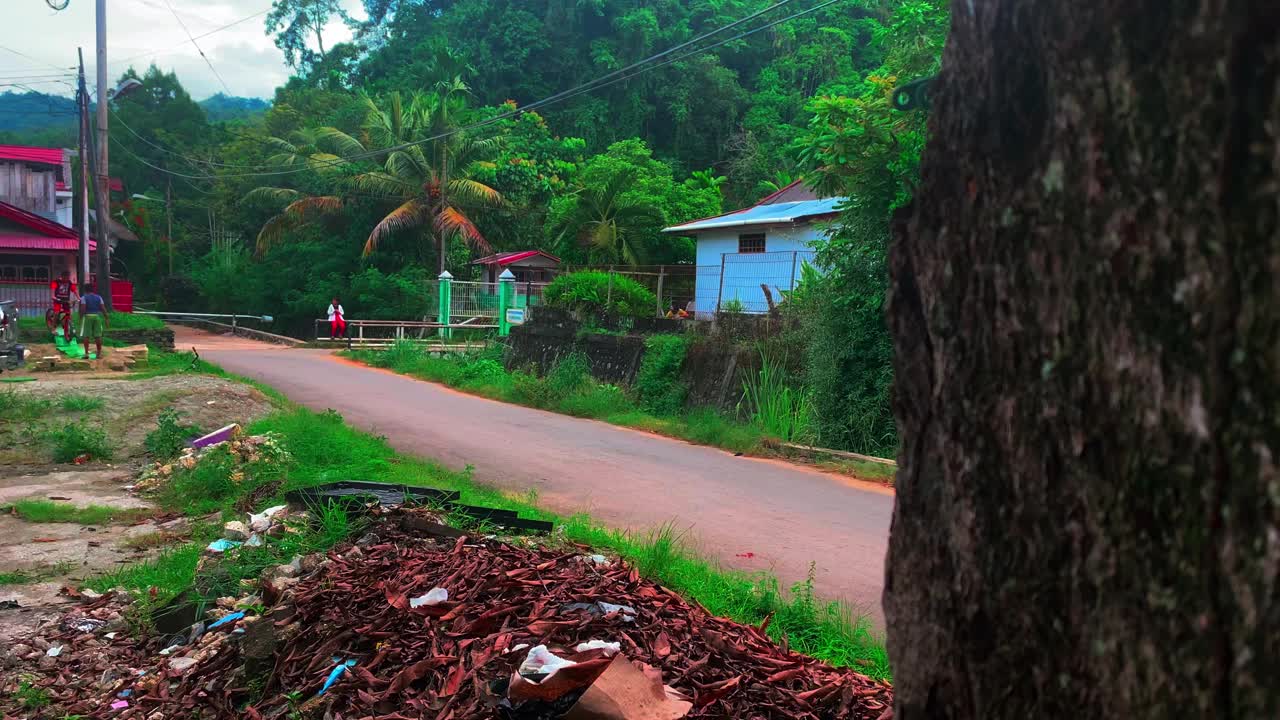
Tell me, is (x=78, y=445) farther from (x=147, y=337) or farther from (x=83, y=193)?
(x=83, y=193)

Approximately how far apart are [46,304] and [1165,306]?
35671 millimetres

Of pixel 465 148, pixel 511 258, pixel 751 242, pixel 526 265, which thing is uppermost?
pixel 465 148

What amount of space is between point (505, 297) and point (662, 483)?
22.3m

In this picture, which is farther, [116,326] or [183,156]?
[183,156]

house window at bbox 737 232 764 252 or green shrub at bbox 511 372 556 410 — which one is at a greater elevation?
house window at bbox 737 232 764 252

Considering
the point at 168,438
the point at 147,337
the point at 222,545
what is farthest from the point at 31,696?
the point at 147,337

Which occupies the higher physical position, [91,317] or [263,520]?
[91,317]

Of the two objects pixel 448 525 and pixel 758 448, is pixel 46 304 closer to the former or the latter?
pixel 758 448

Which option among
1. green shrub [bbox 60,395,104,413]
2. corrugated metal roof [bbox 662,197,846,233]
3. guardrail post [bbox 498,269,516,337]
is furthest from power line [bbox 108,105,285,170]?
green shrub [bbox 60,395,104,413]

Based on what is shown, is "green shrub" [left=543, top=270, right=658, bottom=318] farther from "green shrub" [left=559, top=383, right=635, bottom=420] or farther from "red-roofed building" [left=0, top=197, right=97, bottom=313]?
"red-roofed building" [left=0, top=197, right=97, bottom=313]

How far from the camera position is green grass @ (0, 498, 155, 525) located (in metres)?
7.85

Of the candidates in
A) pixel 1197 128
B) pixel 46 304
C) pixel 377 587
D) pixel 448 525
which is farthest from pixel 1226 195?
pixel 46 304

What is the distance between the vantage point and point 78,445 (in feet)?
34.8

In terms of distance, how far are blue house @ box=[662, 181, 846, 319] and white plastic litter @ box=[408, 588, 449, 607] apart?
16.0 metres
